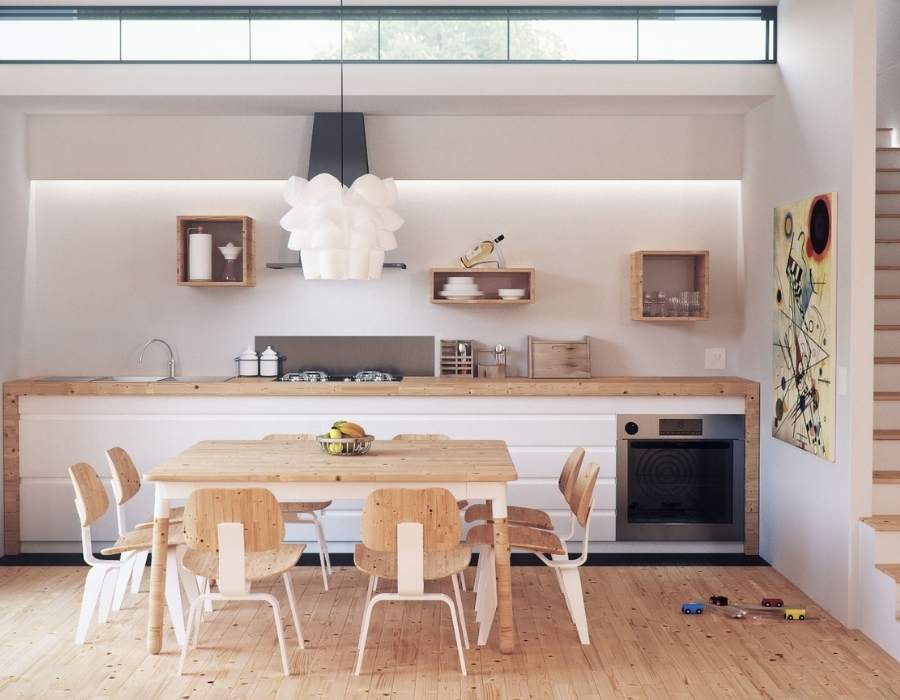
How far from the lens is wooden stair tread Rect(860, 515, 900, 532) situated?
4410 millimetres

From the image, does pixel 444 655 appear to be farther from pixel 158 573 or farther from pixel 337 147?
pixel 337 147

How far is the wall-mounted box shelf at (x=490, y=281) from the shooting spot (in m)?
6.29

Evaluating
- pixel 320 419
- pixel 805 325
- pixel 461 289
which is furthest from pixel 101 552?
pixel 805 325

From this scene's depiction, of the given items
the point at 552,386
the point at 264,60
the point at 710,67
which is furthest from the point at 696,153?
the point at 264,60

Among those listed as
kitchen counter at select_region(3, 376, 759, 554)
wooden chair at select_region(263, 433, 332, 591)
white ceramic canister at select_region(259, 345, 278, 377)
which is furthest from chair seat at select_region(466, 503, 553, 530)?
white ceramic canister at select_region(259, 345, 278, 377)

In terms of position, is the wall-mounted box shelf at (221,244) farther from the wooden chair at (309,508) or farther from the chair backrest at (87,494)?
the chair backrest at (87,494)

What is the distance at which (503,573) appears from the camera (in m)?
4.20

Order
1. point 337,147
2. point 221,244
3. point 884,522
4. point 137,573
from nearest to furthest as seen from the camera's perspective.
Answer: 1. point 884,522
2. point 137,573
3. point 337,147
4. point 221,244

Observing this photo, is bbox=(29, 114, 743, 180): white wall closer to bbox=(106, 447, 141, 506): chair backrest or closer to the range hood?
the range hood

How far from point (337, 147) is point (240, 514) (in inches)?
124

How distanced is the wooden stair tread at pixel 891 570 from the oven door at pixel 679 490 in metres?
1.57

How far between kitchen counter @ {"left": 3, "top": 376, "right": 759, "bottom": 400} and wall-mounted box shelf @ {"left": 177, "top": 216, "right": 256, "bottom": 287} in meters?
0.75

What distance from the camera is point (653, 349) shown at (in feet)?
21.8

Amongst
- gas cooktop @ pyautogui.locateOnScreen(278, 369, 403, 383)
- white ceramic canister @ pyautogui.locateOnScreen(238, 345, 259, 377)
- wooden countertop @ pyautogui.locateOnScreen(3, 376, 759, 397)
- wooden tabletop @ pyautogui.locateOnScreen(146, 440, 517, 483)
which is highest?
white ceramic canister @ pyautogui.locateOnScreen(238, 345, 259, 377)
